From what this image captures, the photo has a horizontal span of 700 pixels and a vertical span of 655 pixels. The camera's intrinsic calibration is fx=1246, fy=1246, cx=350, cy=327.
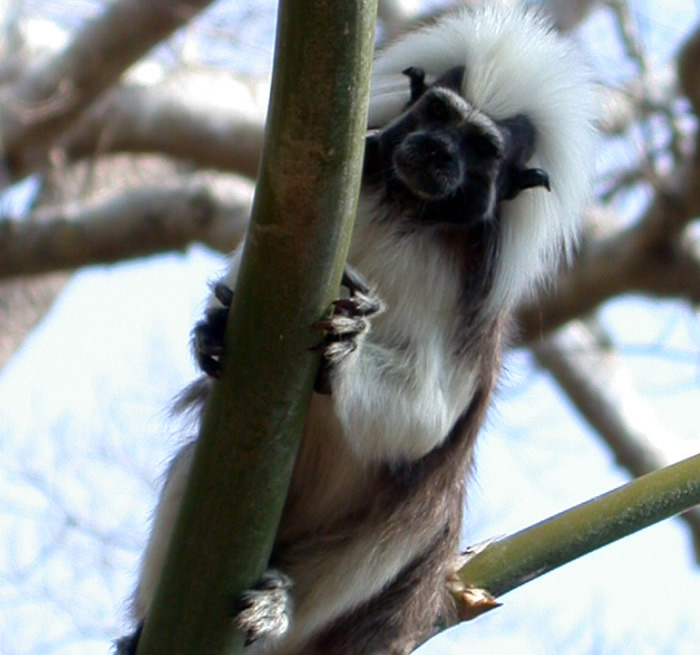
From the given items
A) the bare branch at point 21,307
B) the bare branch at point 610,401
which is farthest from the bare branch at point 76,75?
the bare branch at point 610,401

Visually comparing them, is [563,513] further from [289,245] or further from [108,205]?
[108,205]

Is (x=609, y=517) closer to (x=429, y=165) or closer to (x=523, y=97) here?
(x=429, y=165)

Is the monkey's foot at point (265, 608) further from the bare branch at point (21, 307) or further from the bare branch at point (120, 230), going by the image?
the bare branch at point (21, 307)

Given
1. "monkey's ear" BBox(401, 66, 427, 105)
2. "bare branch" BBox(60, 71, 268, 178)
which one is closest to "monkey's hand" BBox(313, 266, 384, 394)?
"monkey's ear" BBox(401, 66, 427, 105)

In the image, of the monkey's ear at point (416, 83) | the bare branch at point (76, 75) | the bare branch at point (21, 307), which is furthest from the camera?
the bare branch at point (21, 307)

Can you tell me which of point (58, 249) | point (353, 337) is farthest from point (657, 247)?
point (353, 337)

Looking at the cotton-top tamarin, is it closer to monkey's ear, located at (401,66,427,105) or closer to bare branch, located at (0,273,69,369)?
monkey's ear, located at (401,66,427,105)

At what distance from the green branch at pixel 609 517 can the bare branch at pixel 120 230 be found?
5589 millimetres

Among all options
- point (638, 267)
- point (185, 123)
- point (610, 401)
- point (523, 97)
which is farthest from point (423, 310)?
point (610, 401)

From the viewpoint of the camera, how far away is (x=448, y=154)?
3.67 m

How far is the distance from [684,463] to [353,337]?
33.6 inches

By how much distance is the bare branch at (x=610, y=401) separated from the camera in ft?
31.3

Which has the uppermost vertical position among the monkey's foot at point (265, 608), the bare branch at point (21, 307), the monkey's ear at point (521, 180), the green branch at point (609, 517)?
the bare branch at point (21, 307)

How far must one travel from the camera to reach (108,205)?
335 inches
